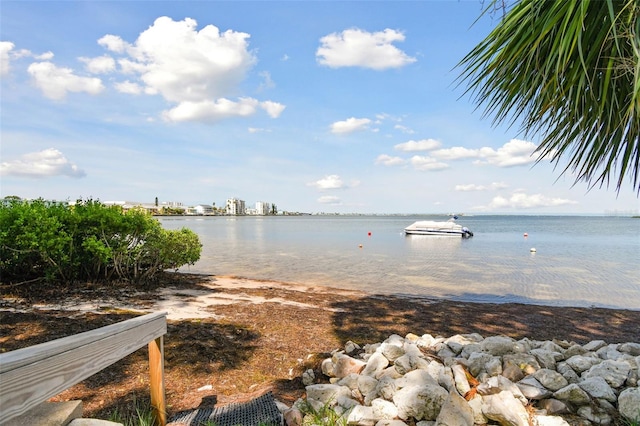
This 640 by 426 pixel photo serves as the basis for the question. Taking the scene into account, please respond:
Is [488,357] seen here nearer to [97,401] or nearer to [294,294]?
[97,401]

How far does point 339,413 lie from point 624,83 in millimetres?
3649

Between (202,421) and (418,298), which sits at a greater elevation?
(202,421)

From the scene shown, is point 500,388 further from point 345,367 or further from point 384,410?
point 345,367

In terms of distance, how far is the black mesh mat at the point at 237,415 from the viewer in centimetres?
272

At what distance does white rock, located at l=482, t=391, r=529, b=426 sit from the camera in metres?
2.59

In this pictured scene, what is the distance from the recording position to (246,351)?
16.4 ft

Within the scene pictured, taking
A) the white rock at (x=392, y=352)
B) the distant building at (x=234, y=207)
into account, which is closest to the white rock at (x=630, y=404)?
the white rock at (x=392, y=352)

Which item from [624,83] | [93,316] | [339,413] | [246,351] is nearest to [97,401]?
[246,351]

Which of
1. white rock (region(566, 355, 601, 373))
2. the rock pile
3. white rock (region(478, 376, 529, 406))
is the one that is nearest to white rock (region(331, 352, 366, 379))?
the rock pile

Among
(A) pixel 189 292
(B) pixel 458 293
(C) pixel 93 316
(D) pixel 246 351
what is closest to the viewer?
(D) pixel 246 351

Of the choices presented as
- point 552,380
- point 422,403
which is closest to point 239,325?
point 422,403

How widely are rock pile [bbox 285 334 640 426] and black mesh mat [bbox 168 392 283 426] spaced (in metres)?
0.17

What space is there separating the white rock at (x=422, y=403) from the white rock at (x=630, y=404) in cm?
129

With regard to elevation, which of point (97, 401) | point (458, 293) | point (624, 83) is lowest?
point (458, 293)
